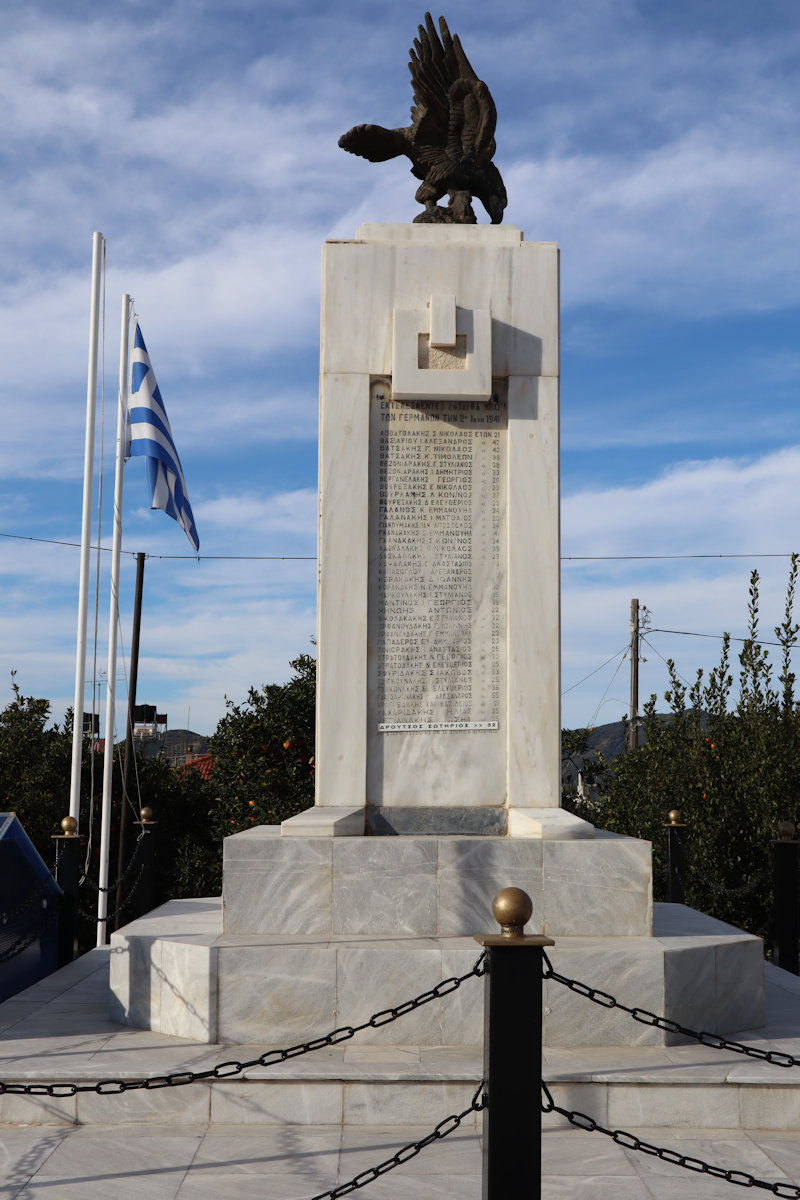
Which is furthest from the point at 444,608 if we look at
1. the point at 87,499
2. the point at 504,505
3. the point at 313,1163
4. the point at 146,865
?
the point at 87,499

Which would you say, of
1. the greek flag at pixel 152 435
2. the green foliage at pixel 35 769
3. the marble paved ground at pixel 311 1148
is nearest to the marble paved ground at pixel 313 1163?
the marble paved ground at pixel 311 1148

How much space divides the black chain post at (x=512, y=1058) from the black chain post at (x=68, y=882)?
5.53 m

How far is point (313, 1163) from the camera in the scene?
183 inches

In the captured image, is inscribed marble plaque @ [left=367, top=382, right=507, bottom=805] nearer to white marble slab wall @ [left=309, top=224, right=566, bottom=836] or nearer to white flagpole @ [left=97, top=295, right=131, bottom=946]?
white marble slab wall @ [left=309, top=224, right=566, bottom=836]

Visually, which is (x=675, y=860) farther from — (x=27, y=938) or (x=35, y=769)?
(x=35, y=769)

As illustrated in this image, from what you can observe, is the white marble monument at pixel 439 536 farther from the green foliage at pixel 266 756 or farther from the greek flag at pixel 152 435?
the green foliage at pixel 266 756

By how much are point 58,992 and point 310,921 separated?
2.14 m

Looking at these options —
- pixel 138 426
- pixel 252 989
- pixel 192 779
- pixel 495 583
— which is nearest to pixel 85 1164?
pixel 252 989

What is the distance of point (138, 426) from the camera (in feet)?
42.4

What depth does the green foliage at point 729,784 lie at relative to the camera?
34.4 feet

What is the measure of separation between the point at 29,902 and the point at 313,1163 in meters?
3.75

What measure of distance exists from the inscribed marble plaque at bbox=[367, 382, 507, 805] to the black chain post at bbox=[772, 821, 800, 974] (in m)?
2.65

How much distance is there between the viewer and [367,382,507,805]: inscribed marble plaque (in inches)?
275

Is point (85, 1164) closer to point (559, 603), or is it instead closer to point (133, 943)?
point (133, 943)
